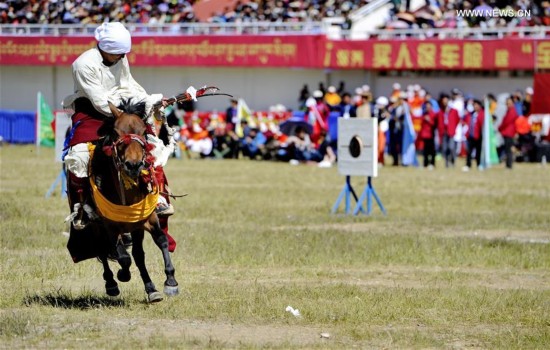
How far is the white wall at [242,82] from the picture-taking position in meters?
38.2

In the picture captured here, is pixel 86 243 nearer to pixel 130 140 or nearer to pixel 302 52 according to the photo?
pixel 130 140

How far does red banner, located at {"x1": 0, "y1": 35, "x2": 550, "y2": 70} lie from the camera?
35.8 metres

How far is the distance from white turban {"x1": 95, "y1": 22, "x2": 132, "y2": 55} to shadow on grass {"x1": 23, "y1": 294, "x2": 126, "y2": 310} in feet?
7.34

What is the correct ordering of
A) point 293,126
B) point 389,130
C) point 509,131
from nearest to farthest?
point 509,131
point 389,130
point 293,126

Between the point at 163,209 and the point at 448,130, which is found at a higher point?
the point at 448,130

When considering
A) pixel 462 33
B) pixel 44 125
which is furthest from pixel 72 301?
pixel 462 33

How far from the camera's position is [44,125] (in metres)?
35.3

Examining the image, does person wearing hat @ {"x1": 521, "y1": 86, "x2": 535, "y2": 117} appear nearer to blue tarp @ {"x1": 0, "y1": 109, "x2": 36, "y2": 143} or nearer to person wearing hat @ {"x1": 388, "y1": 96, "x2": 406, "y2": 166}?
person wearing hat @ {"x1": 388, "y1": 96, "x2": 406, "y2": 166}

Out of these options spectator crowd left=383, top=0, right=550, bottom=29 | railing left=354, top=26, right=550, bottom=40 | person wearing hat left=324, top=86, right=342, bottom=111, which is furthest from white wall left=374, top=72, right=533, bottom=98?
person wearing hat left=324, top=86, right=342, bottom=111

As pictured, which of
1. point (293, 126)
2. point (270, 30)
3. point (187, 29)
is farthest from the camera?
point (187, 29)

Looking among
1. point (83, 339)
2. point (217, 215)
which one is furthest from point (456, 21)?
point (83, 339)

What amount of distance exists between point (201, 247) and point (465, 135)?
18512mm

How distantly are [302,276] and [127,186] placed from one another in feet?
10.7

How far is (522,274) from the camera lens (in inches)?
502
